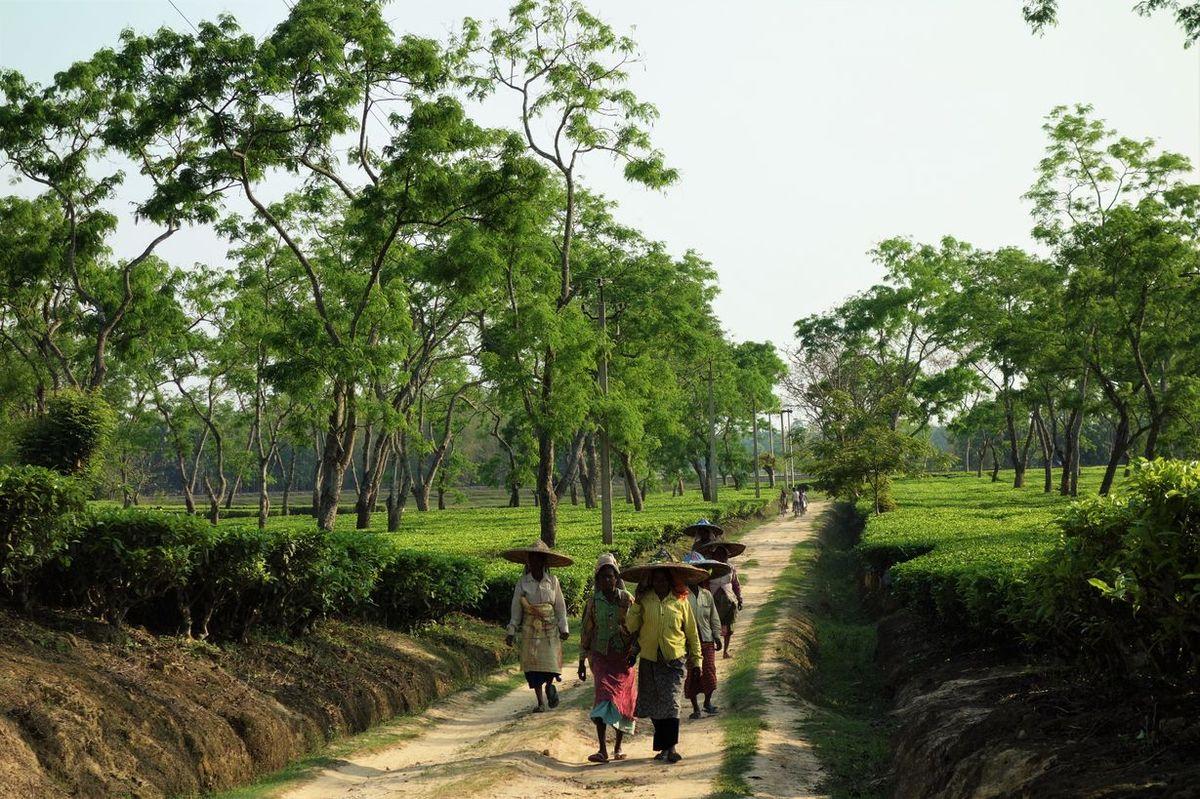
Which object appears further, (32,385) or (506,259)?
(32,385)

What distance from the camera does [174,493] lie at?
121188 millimetres

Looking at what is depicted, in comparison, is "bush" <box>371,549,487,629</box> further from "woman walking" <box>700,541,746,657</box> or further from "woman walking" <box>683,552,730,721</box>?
"woman walking" <box>683,552,730,721</box>

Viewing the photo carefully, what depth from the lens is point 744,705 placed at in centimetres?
1111

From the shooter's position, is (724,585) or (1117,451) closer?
(724,585)

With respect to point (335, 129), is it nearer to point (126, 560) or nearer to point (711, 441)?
point (126, 560)

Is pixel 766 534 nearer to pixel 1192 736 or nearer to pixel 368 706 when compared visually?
pixel 368 706

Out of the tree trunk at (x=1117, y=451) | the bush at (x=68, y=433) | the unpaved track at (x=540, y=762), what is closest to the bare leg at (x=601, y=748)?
the unpaved track at (x=540, y=762)

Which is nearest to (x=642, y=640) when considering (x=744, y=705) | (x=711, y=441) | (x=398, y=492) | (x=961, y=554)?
(x=744, y=705)

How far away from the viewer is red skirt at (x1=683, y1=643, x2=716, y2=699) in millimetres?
10914

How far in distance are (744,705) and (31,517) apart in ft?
23.8

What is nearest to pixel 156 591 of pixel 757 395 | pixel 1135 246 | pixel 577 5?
pixel 577 5

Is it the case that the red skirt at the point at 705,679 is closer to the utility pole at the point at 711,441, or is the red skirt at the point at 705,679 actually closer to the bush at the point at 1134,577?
the bush at the point at 1134,577

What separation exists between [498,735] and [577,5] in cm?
1705

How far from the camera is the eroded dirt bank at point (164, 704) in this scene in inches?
273
